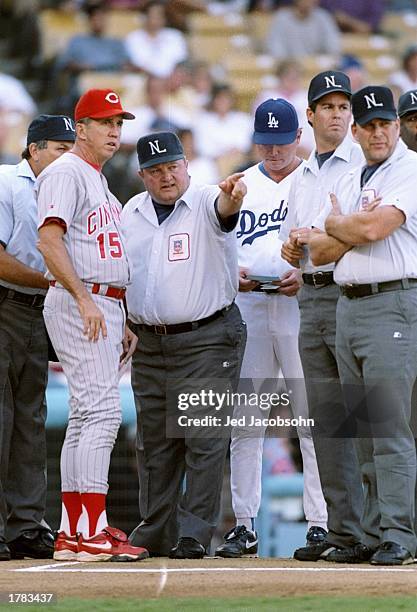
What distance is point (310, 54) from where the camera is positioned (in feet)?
40.8

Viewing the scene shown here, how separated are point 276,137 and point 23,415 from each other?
5.49 feet

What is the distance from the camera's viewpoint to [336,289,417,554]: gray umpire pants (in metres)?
4.93

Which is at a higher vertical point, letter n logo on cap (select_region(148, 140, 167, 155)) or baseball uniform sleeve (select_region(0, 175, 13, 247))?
letter n logo on cap (select_region(148, 140, 167, 155))

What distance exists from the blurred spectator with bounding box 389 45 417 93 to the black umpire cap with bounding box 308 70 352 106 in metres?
6.44

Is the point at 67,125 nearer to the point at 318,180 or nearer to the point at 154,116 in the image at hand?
the point at 318,180

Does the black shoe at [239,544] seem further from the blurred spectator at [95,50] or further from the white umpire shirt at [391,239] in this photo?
the blurred spectator at [95,50]

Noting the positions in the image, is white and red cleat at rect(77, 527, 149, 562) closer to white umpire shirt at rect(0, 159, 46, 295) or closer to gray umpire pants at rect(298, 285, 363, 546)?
gray umpire pants at rect(298, 285, 363, 546)

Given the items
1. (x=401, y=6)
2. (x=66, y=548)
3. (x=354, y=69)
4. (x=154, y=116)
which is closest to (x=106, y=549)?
(x=66, y=548)

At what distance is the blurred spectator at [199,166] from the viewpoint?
10.0 m

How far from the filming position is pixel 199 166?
10453 millimetres

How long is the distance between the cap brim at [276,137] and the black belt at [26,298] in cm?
121

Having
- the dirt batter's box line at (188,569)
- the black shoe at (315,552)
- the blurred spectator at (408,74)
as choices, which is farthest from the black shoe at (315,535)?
the blurred spectator at (408,74)

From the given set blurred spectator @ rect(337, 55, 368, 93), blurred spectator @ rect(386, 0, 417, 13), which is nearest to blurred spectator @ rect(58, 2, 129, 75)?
blurred spectator @ rect(337, 55, 368, 93)

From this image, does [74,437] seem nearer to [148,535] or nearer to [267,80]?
[148,535]
